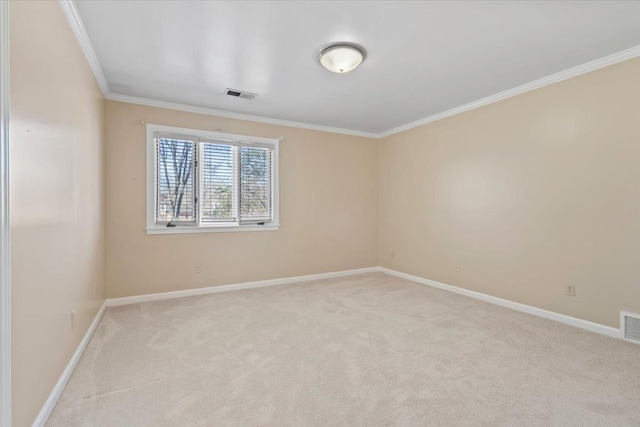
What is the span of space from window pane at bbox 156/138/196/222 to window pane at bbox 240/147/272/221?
2.32 feet

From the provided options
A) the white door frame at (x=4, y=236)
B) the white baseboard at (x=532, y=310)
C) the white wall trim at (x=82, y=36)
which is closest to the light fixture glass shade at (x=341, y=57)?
the white wall trim at (x=82, y=36)

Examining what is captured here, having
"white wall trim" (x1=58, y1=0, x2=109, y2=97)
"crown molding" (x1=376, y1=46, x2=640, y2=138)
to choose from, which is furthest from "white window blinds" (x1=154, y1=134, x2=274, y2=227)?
"crown molding" (x1=376, y1=46, x2=640, y2=138)

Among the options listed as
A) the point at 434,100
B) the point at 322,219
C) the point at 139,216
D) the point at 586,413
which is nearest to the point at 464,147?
the point at 434,100

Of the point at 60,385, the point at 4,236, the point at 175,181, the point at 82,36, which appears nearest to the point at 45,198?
the point at 4,236

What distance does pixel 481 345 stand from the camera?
8.71 feet

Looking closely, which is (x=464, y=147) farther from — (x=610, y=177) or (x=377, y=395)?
(x=377, y=395)

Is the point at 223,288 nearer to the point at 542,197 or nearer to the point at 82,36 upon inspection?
the point at 82,36

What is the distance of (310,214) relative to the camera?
201 inches

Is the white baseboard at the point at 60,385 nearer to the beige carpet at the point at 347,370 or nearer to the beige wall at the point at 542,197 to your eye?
the beige carpet at the point at 347,370

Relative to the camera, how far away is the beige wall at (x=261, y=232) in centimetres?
379

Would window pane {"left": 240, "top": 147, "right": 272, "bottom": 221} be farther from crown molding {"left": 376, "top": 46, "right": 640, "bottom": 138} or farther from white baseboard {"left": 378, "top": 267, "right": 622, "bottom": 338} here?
white baseboard {"left": 378, "top": 267, "right": 622, "bottom": 338}

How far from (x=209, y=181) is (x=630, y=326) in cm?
487

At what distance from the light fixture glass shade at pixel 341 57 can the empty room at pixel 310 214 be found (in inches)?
1.0

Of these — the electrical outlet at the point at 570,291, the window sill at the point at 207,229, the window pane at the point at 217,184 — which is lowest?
the electrical outlet at the point at 570,291
